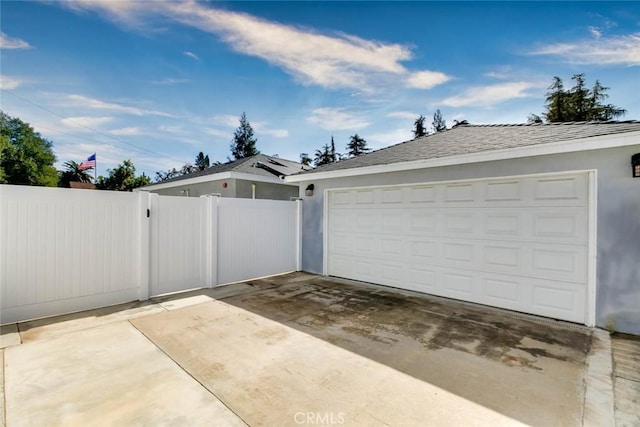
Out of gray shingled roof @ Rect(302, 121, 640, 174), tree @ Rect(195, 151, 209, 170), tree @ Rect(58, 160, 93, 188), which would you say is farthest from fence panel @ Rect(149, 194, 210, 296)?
tree @ Rect(195, 151, 209, 170)

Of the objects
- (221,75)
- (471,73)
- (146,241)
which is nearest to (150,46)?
(221,75)

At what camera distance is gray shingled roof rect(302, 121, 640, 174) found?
16.3 feet

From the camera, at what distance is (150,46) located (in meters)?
9.95

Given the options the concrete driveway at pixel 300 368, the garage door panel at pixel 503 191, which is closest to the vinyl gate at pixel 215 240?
the concrete driveway at pixel 300 368

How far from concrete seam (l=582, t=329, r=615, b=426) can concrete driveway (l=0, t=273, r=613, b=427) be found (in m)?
0.02

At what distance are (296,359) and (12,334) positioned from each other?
4022 mm

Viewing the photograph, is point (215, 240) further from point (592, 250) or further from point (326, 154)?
point (326, 154)

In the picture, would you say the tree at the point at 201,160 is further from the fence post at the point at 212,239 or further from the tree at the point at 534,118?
the tree at the point at 534,118

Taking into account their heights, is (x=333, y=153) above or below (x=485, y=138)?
above

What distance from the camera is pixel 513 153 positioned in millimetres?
5090

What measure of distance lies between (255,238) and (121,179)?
27168mm

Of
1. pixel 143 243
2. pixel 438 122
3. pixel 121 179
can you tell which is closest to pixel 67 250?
pixel 143 243

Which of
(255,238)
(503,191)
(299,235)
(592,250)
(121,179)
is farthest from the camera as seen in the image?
(121,179)

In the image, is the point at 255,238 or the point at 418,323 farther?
the point at 255,238
